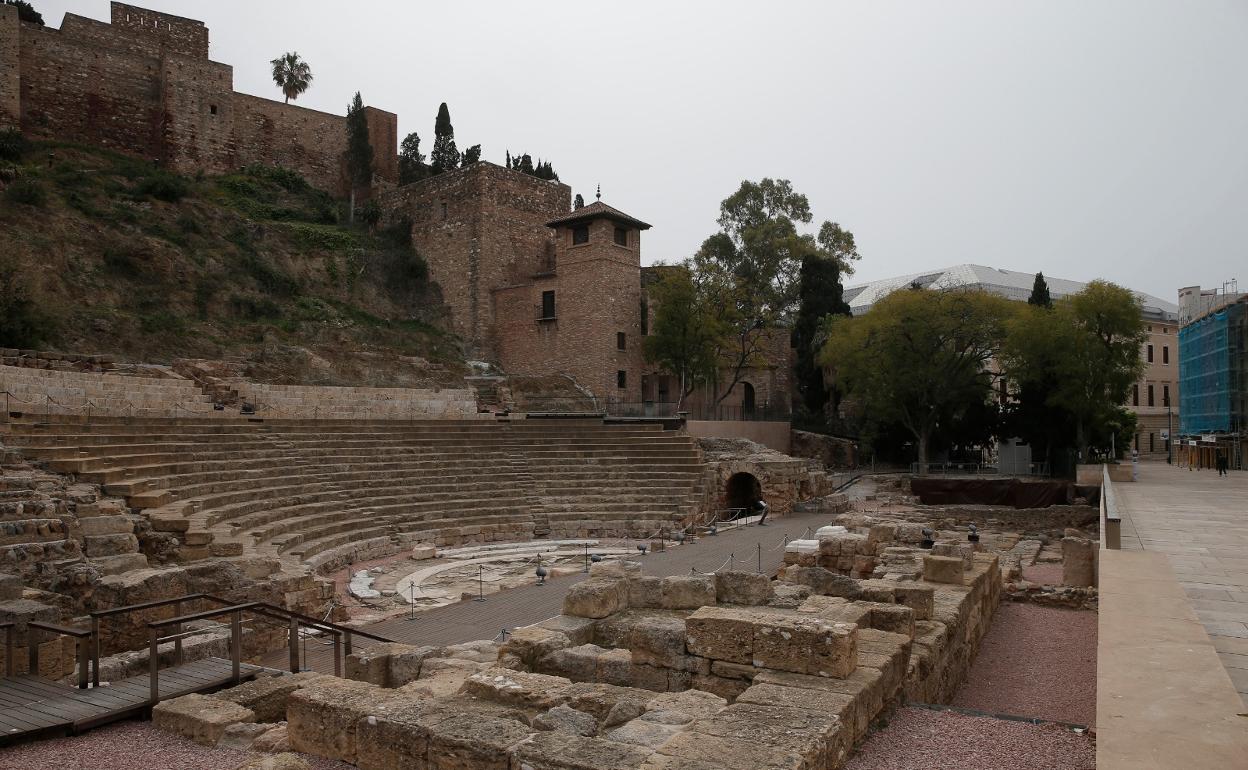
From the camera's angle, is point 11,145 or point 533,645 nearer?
point 533,645

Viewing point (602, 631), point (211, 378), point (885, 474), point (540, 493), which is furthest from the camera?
point (885, 474)

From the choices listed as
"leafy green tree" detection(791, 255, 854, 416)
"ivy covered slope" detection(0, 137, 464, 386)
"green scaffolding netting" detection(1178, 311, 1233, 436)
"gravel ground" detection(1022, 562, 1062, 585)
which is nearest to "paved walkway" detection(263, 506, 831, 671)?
"gravel ground" detection(1022, 562, 1062, 585)

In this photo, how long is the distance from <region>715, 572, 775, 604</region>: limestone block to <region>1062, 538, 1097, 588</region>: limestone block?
25.2 feet

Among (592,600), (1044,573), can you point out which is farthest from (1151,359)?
(592,600)

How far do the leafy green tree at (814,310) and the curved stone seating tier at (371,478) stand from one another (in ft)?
49.6

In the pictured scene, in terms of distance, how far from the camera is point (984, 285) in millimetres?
49250

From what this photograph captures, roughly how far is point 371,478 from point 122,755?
1444 centimetres

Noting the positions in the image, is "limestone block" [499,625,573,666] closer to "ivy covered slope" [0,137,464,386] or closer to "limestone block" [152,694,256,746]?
"limestone block" [152,694,256,746]

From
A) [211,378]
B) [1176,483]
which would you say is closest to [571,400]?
[211,378]

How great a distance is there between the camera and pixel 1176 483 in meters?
23.2

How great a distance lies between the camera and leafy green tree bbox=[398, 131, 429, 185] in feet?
152

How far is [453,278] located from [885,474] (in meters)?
22.3

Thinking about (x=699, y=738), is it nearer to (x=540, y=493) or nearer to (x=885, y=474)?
(x=540, y=493)

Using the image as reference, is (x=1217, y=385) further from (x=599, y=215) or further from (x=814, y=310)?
(x=599, y=215)
